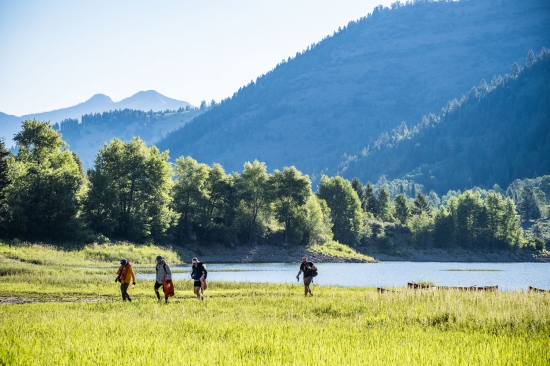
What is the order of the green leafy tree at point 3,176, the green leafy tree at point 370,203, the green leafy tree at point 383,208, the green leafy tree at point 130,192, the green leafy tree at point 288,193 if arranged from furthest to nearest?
the green leafy tree at point 370,203
the green leafy tree at point 383,208
the green leafy tree at point 288,193
the green leafy tree at point 130,192
the green leafy tree at point 3,176

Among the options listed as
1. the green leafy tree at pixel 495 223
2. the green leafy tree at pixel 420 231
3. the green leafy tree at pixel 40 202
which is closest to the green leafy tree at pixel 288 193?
the green leafy tree at pixel 420 231

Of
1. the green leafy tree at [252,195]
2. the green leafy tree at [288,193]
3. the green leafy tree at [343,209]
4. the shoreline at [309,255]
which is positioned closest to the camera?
the shoreline at [309,255]

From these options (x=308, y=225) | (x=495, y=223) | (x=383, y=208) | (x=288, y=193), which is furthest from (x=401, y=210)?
(x=288, y=193)

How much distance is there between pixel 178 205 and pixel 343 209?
52482mm

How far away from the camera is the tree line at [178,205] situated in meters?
73.9

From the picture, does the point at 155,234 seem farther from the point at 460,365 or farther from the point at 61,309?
the point at 460,365

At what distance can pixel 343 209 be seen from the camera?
456 feet

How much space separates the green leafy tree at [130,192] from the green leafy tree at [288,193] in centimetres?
2790

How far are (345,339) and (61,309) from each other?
14082 mm

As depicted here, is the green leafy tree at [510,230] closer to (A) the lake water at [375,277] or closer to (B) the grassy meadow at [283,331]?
(A) the lake water at [375,277]

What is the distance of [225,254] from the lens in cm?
10031

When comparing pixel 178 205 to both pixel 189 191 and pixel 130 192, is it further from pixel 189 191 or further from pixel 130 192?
pixel 130 192

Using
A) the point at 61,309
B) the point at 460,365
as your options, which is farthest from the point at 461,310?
the point at 61,309

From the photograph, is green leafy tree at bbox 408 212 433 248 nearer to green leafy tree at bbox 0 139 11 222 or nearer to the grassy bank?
the grassy bank
